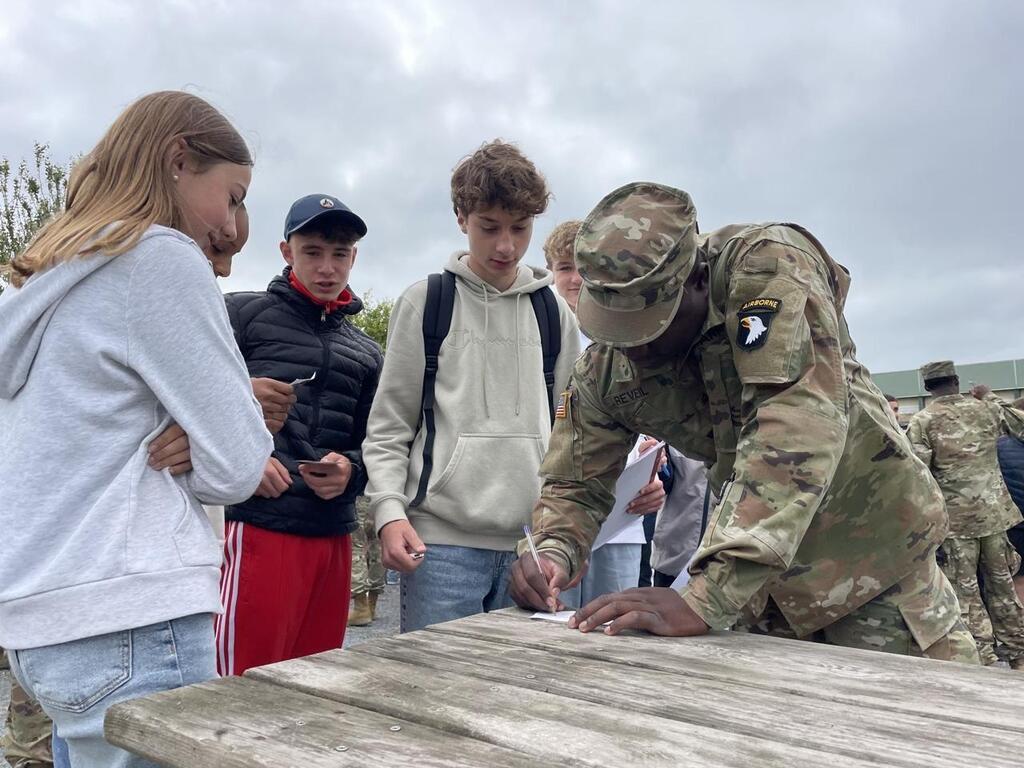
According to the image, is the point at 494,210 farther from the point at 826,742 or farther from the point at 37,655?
the point at 826,742

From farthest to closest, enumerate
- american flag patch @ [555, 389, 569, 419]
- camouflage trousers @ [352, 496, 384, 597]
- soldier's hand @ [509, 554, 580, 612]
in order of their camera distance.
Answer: camouflage trousers @ [352, 496, 384, 597], american flag patch @ [555, 389, 569, 419], soldier's hand @ [509, 554, 580, 612]

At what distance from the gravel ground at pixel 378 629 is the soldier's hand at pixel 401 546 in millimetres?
1877

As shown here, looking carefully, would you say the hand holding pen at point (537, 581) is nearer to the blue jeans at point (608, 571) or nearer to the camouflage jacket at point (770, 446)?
the camouflage jacket at point (770, 446)

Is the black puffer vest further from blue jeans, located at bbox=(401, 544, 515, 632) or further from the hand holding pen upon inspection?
the hand holding pen

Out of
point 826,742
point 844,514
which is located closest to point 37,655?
point 826,742

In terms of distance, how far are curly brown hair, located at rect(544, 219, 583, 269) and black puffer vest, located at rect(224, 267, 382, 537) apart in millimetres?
1224

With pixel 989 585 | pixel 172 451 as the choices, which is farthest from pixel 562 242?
pixel 989 585

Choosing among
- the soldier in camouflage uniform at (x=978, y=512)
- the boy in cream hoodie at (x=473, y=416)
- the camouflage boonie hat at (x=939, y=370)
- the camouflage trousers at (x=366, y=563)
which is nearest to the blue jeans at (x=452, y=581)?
the boy in cream hoodie at (x=473, y=416)

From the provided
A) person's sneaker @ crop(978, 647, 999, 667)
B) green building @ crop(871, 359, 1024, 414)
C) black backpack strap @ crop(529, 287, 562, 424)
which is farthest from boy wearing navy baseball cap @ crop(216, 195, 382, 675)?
green building @ crop(871, 359, 1024, 414)

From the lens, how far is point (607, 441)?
225 centimetres

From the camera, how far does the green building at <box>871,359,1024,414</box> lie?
23.1 meters

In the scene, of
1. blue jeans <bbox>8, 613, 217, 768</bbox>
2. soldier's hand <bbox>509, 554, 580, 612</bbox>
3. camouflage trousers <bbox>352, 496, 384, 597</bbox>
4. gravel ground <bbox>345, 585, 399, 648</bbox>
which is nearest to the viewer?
blue jeans <bbox>8, 613, 217, 768</bbox>

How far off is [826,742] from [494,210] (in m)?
1.83

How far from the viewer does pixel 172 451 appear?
144 cm
